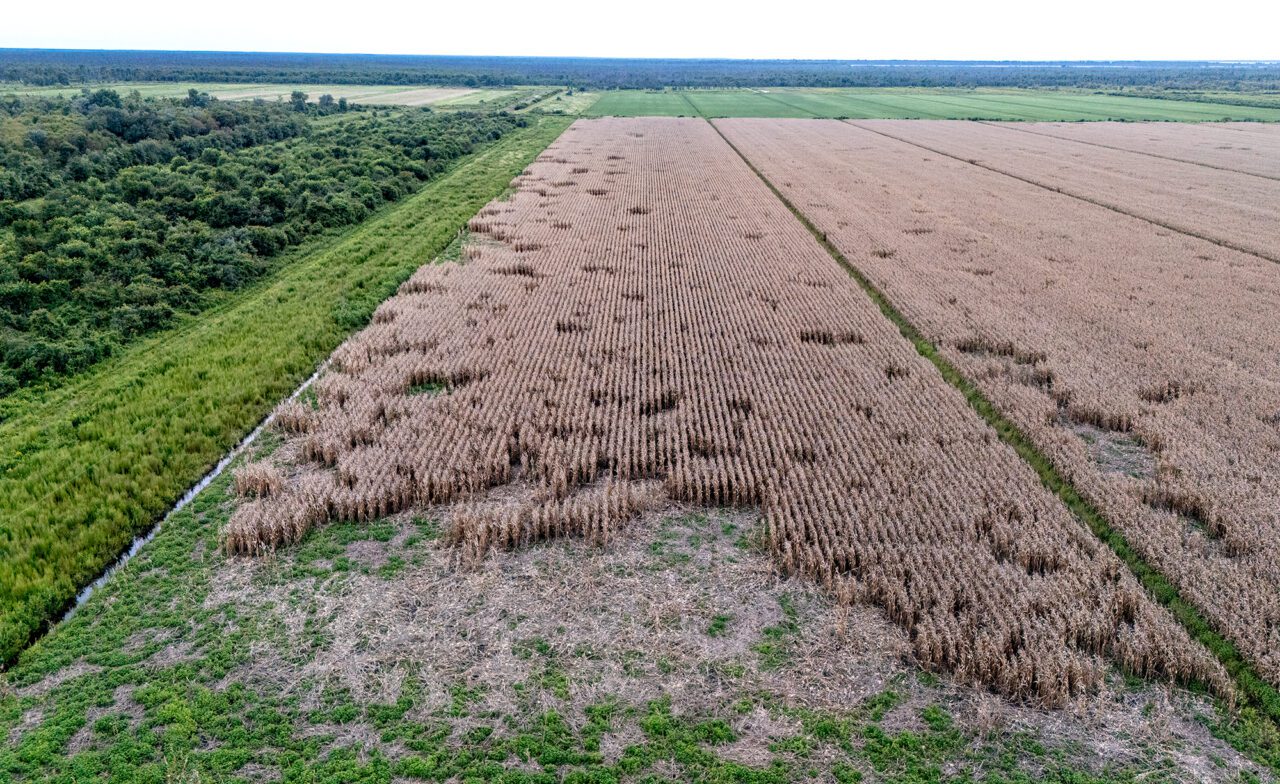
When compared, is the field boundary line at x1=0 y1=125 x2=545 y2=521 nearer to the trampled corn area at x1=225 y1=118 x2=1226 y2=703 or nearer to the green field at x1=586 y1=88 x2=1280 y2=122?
the trampled corn area at x1=225 y1=118 x2=1226 y2=703

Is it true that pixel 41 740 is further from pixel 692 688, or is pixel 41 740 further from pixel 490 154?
pixel 490 154


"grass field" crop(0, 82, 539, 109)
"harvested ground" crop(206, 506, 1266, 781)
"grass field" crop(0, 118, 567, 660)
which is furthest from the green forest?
"grass field" crop(0, 82, 539, 109)

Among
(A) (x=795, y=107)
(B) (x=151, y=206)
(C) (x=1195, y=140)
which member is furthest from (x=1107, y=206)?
(A) (x=795, y=107)

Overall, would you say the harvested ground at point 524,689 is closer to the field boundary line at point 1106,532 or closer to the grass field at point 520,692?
the grass field at point 520,692

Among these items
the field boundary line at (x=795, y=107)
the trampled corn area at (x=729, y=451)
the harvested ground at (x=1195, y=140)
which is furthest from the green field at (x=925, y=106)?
the trampled corn area at (x=729, y=451)

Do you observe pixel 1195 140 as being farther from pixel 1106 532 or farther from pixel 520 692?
pixel 520 692

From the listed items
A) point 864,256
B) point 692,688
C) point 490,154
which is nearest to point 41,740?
point 692,688
